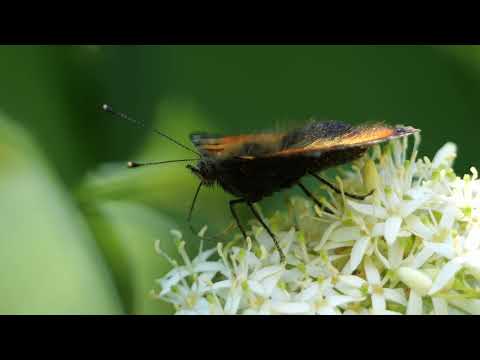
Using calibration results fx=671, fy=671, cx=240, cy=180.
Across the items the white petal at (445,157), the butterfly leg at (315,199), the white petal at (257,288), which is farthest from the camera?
the white petal at (445,157)

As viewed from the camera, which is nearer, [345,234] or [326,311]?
[326,311]

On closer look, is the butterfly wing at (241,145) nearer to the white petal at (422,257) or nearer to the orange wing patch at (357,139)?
the orange wing patch at (357,139)

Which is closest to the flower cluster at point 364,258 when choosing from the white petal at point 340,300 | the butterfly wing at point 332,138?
the white petal at point 340,300

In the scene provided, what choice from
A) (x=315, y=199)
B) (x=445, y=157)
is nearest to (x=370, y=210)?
(x=315, y=199)

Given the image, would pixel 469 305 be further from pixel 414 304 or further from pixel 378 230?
pixel 378 230

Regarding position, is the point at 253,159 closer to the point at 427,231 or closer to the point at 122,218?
the point at 427,231

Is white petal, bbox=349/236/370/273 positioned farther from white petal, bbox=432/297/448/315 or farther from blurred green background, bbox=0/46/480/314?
blurred green background, bbox=0/46/480/314

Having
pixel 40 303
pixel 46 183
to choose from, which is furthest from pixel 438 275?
pixel 46 183
